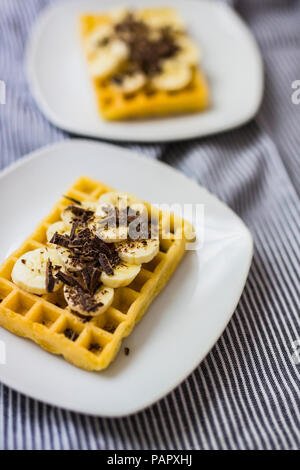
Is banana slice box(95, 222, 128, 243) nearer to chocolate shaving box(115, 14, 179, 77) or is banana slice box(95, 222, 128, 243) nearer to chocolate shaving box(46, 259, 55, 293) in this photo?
chocolate shaving box(46, 259, 55, 293)

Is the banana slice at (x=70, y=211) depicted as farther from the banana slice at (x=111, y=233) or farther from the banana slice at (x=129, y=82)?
the banana slice at (x=129, y=82)

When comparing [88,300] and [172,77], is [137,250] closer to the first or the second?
[88,300]

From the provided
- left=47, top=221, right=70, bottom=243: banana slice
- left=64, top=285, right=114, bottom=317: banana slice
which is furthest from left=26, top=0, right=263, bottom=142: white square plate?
left=64, top=285, right=114, bottom=317: banana slice

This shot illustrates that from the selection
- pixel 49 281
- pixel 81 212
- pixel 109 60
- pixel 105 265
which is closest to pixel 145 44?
pixel 109 60

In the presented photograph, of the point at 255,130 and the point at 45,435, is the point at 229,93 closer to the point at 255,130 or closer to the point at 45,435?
the point at 255,130

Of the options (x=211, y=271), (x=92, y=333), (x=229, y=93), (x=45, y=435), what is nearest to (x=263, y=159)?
(x=229, y=93)

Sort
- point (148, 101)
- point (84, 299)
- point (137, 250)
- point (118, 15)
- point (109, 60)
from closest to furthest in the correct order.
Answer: point (84, 299)
point (137, 250)
point (148, 101)
point (109, 60)
point (118, 15)
